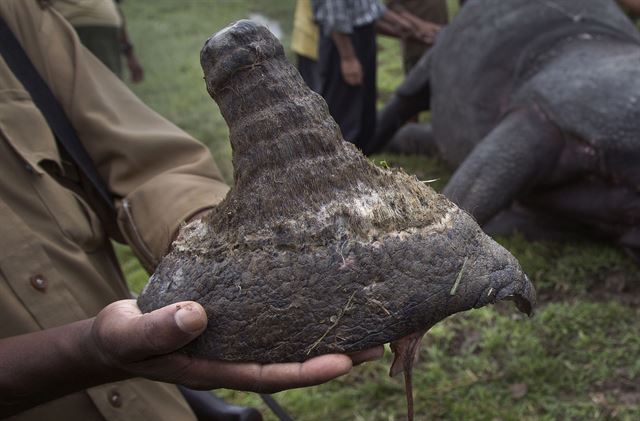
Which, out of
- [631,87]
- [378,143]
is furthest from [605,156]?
[378,143]

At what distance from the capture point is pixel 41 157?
1.68 m

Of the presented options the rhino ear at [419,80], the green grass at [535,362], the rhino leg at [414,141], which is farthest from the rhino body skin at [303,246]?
the rhino leg at [414,141]

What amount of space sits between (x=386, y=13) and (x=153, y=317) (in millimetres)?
4842

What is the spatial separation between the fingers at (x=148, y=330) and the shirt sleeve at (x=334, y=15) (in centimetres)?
366

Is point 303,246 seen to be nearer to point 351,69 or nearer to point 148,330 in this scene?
point 148,330

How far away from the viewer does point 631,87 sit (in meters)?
3.58

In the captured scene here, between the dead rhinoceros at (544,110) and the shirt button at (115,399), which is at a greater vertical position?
the shirt button at (115,399)

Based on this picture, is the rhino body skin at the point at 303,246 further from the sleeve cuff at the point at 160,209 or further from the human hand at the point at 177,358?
the sleeve cuff at the point at 160,209

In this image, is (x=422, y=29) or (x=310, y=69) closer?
(x=310, y=69)

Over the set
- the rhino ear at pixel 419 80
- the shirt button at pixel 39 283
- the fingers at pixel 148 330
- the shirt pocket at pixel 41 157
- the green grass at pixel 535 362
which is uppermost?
the shirt pocket at pixel 41 157

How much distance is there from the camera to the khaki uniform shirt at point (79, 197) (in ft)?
5.23

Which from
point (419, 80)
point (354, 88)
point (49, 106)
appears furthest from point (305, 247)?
point (419, 80)

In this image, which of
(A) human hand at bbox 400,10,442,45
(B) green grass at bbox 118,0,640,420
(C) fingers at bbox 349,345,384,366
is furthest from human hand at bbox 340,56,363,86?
(C) fingers at bbox 349,345,384,366

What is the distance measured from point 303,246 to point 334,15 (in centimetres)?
356
